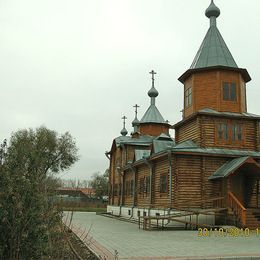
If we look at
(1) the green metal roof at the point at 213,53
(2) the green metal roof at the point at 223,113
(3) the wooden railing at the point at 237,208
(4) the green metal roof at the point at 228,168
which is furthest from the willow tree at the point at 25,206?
(1) the green metal roof at the point at 213,53

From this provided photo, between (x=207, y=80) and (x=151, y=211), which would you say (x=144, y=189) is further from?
(x=207, y=80)

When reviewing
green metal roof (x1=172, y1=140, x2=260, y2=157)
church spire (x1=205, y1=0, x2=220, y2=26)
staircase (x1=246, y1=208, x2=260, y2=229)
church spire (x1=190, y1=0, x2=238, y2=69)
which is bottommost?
staircase (x1=246, y1=208, x2=260, y2=229)

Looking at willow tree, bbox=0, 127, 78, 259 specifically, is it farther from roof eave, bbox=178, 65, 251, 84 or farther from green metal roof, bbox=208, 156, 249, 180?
roof eave, bbox=178, 65, 251, 84

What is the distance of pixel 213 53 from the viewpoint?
76.8 feet

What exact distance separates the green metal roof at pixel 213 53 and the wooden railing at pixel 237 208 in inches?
319

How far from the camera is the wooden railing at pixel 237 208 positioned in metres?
17.5

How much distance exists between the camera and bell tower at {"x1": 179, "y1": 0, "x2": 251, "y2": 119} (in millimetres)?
22047

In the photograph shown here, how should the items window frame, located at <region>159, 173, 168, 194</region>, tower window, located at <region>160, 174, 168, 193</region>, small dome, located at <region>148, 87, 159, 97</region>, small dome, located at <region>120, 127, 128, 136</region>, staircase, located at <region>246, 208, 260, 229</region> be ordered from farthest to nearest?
1. small dome, located at <region>120, 127, 128, 136</region>
2. small dome, located at <region>148, 87, 159, 97</region>
3. tower window, located at <region>160, 174, 168, 193</region>
4. window frame, located at <region>159, 173, 168, 194</region>
5. staircase, located at <region>246, 208, 260, 229</region>

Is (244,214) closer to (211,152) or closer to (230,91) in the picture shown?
(211,152)

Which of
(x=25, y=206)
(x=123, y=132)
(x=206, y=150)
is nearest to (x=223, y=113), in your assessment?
(x=206, y=150)

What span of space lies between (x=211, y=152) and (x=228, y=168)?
1506mm

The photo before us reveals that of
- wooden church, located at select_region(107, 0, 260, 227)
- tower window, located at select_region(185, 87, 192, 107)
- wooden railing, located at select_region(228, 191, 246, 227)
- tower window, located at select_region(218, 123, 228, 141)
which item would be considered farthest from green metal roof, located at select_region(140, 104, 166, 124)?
wooden railing, located at select_region(228, 191, 246, 227)

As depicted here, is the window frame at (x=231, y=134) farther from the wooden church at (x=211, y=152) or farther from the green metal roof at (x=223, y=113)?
the green metal roof at (x=223, y=113)

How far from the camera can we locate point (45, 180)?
6.75 meters
